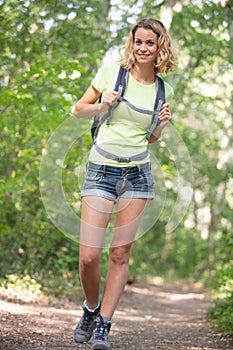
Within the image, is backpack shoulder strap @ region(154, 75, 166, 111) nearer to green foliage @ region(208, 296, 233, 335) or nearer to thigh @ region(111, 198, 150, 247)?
thigh @ region(111, 198, 150, 247)

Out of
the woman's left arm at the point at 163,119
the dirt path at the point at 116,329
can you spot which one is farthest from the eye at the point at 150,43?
the dirt path at the point at 116,329

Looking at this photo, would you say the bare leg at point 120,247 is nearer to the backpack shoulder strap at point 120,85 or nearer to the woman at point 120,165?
the woman at point 120,165

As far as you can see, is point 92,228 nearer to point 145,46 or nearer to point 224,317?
point 145,46

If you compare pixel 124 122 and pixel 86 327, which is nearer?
pixel 124 122

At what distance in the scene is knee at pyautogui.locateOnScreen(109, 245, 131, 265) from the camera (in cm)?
385

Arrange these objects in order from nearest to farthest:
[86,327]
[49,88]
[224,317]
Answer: [86,327], [224,317], [49,88]

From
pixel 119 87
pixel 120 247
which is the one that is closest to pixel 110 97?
pixel 119 87

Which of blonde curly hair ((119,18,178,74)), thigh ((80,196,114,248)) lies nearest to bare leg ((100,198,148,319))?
thigh ((80,196,114,248))

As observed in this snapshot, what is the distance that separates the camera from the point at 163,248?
63.5 ft

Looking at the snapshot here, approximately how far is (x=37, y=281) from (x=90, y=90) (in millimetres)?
4411

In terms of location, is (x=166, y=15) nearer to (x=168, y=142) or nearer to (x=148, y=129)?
(x=168, y=142)

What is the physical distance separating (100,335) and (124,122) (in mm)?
1322

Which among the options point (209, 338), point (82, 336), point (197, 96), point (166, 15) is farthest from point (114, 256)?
point (197, 96)

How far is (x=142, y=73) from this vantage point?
388 centimetres
